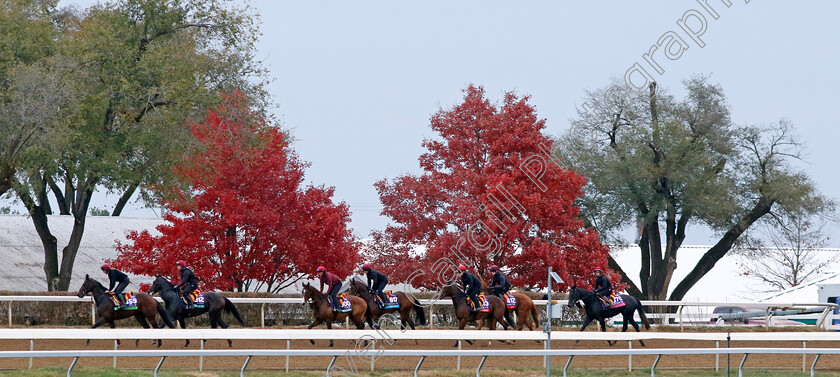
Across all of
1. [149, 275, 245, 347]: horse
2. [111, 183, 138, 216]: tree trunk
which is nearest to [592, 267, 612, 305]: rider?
[149, 275, 245, 347]: horse

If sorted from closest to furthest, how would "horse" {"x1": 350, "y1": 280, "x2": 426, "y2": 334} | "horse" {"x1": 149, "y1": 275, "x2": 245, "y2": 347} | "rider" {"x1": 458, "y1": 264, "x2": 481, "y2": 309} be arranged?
"horse" {"x1": 149, "y1": 275, "x2": 245, "y2": 347} < "rider" {"x1": 458, "y1": 264, "x2": 481, "y2": 309} < "horse" {"x1": 350, "y1": 280, "x2": 426, "y2": 334}

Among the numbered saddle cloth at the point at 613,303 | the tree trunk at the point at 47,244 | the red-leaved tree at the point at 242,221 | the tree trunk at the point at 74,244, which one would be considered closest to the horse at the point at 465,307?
the numbered saddle cloth at the point at 613,303

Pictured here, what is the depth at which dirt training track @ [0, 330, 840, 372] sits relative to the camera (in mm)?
15938

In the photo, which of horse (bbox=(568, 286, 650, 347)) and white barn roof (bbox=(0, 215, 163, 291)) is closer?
horse (bbox=(568, 286, 650, 347))

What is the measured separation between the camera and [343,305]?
2023 cm

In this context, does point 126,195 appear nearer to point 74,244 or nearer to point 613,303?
point 74,244

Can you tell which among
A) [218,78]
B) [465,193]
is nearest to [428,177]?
[465,193]

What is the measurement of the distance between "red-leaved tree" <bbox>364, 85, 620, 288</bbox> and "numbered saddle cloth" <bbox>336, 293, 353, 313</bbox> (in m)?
7.90

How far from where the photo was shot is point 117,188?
30.4 m

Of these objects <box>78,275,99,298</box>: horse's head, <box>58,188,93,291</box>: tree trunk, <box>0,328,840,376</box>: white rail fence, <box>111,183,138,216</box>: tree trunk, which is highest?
<box>111,183,138,216</box>: tree trunk

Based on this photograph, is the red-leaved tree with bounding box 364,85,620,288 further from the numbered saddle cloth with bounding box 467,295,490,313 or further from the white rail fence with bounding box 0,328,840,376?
the white rail fence with bounding box 0,328,840,376

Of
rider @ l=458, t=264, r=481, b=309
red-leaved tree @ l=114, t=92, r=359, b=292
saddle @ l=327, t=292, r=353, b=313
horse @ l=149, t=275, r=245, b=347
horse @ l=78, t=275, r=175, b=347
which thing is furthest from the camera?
red-leaved tree @ l=114, t=92, r=359, b=292

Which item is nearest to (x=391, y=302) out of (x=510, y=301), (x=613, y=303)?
(x=510, y=301)

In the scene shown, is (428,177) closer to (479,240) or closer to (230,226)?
(479,240)
